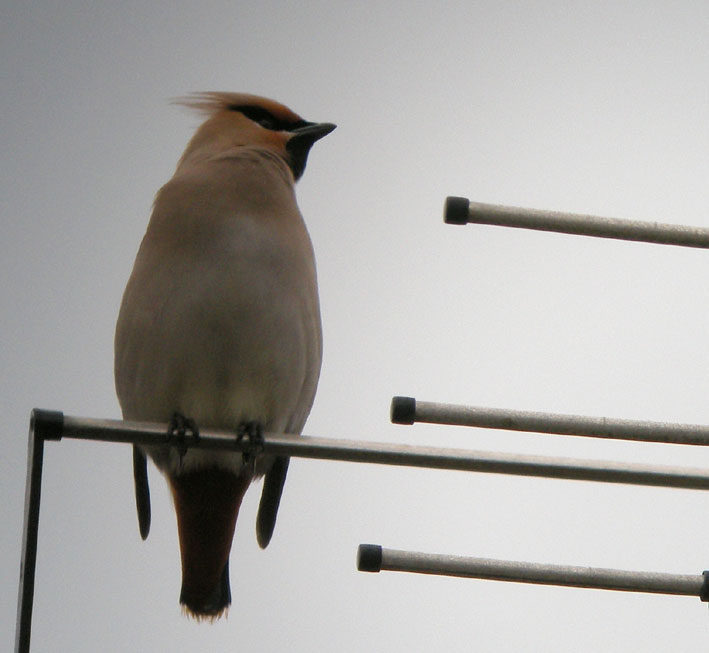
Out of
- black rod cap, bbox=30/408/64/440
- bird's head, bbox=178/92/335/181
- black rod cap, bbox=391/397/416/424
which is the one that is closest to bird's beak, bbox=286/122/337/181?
bird's head, bbox=178/92/335/181

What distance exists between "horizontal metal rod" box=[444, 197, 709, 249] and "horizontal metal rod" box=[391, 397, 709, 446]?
296 mm

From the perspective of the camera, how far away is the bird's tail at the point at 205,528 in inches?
119

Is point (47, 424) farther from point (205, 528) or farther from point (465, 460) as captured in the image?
point (205, 528)

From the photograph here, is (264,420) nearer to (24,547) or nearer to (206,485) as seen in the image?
(206,485)

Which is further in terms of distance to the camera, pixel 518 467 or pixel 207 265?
pixel 207 265

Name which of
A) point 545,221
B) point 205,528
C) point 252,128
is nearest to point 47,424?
point 545,221

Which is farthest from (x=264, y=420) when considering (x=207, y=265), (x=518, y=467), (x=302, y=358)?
(x=518, y=467)

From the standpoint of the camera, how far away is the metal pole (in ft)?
5.39

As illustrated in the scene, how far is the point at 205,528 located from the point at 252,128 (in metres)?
1.22

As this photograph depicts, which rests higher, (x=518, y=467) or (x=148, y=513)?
(x=518, y=467)

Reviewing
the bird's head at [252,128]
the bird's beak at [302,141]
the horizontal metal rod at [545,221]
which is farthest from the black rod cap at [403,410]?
the bird's beak at [302,141]

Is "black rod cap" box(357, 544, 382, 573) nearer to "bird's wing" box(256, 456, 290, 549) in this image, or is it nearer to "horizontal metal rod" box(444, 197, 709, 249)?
"horizontal metal rod" box(444, 197, 709, 249)

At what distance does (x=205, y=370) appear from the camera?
289cm

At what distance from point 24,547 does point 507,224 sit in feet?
2.97
